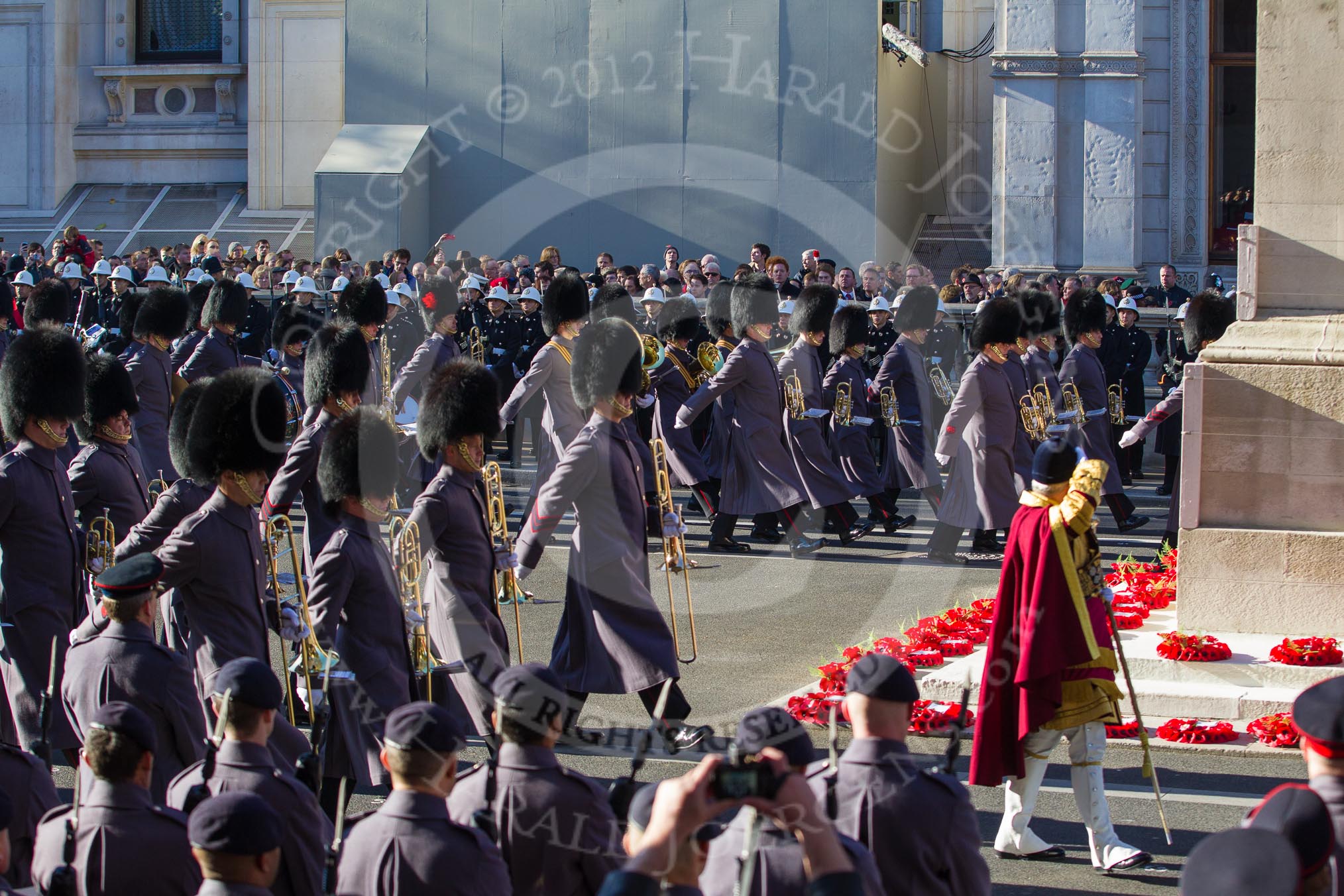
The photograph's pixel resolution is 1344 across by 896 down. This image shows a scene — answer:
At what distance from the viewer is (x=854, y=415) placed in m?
12.5

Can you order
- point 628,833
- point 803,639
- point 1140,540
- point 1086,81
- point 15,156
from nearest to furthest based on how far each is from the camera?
1. point 628,833
2. point 803,639
3. point 1140,540
4. point 1086,81
5. point 15,156

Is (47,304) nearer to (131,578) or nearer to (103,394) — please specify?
(103,394)

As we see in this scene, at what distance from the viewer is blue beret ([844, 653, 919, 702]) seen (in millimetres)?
4180

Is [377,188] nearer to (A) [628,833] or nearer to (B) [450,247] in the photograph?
(B) [450,247]

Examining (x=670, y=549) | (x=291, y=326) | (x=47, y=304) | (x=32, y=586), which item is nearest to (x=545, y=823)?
(x=32, y=586)

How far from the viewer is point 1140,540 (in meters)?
12.2

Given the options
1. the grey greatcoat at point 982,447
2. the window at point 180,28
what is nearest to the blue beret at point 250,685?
the grey greatcoat at point 982,447

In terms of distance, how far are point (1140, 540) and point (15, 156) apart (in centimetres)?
1991

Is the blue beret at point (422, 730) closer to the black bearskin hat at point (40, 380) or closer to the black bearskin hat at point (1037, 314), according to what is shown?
the black bearskin hat at point (40, 380)

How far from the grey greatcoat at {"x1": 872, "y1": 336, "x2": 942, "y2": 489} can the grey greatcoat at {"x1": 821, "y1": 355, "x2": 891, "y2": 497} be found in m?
0.17

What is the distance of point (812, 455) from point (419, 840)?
8199mm

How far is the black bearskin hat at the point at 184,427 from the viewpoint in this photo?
6770 millimetres

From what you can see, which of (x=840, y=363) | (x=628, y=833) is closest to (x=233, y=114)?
(x=840, y=363)

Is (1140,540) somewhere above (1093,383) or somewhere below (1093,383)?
below
